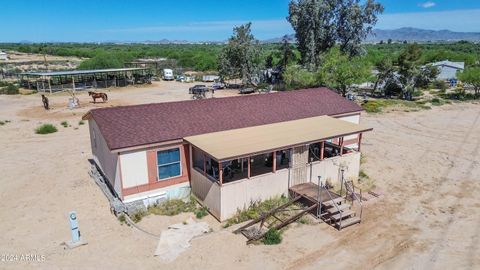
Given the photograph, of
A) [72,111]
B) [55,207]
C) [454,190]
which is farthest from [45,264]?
[72,111]

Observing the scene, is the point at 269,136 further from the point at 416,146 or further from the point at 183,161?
the point at 416,146

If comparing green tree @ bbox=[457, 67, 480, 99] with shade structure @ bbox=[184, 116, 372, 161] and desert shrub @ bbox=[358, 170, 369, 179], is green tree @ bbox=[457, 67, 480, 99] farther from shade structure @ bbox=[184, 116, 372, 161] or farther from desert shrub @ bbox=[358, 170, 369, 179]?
shade structure @ bbox=[184, 116, 372, 161]

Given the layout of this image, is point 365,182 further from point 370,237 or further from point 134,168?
point 134,168

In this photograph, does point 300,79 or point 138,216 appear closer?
point 138,216

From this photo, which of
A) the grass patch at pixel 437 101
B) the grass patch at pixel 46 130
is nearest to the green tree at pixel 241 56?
the grass patch at pixel 437 101

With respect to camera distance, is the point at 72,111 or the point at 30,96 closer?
the point at 72,111

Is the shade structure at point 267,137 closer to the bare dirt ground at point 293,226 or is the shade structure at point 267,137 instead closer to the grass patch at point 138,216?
the bare dirt ground at point 293,226

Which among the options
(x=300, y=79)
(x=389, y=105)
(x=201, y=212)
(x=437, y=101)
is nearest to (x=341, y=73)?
(x=300, y=79)
